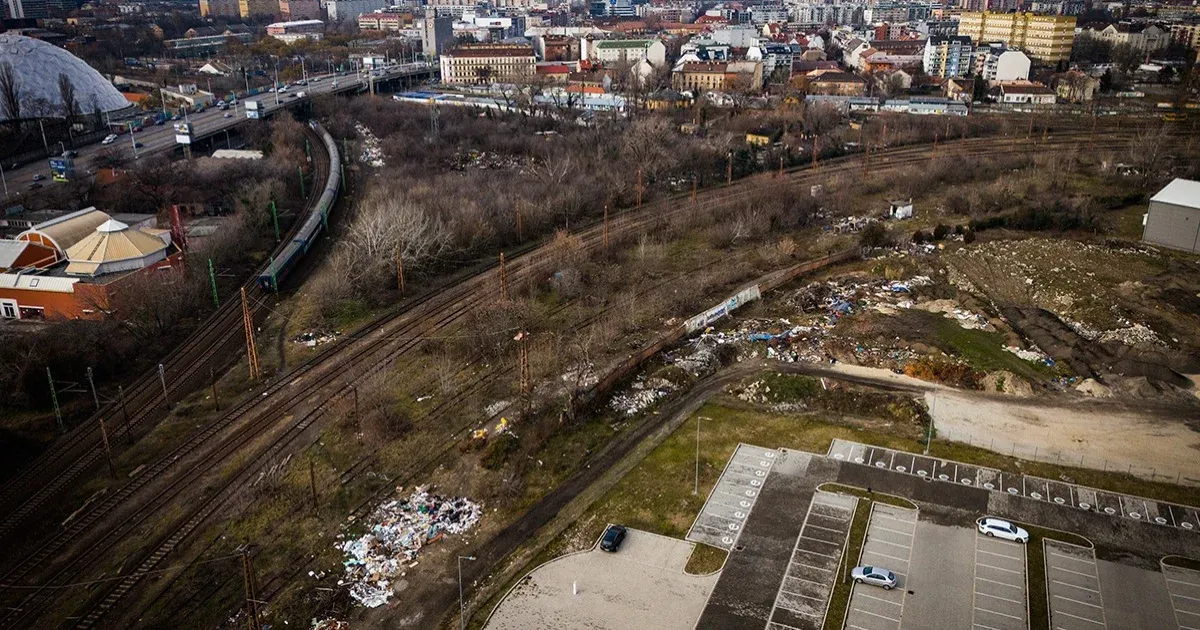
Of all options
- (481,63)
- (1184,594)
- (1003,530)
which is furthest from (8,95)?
(1184,594)

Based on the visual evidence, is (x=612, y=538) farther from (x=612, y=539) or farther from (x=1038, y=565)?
(x=1038, y=565)

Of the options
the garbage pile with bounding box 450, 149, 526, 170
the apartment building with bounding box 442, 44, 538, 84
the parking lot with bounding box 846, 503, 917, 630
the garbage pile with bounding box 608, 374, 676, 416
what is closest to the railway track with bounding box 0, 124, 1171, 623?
the garbage pile with bounding box 608, 374, 676, 416

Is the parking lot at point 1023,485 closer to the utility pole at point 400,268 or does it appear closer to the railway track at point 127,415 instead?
the utility pole at point 400,268

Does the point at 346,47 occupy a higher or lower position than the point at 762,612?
higher

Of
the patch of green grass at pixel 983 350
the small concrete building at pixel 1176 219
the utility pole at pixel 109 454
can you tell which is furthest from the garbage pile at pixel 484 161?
the small concrete building at pixel 1176 219

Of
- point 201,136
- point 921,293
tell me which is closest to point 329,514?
point 921,293

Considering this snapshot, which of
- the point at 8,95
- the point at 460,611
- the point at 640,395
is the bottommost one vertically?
the point at 460,611

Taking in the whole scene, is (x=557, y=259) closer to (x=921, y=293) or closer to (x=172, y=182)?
(x=921, y=293)
